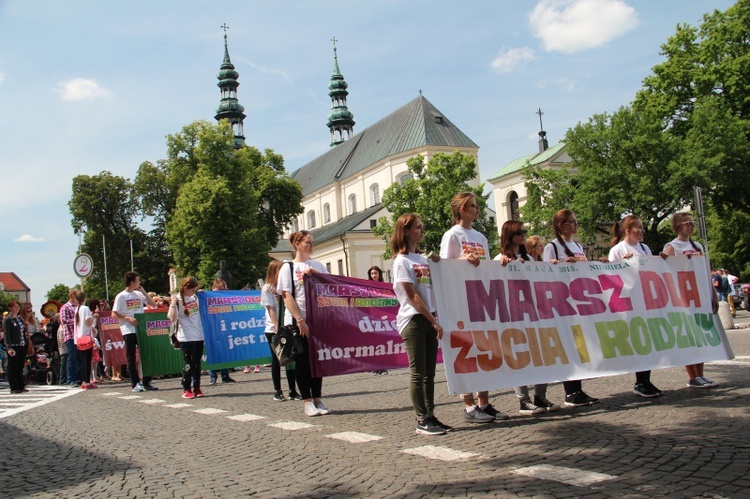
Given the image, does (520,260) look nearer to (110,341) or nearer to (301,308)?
(301,308)

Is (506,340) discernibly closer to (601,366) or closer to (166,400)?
(601,366)

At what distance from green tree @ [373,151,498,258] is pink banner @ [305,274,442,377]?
4233cm

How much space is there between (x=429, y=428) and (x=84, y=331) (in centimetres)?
1082

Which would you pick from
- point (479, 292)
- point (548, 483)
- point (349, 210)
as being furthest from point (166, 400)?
point (349, 210)

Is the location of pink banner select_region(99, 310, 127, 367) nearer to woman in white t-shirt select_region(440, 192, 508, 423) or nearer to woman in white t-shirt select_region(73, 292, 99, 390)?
woman in white t-shirt select_region(73, 292, 99, 390)

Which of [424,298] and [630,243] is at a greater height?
[630,243]

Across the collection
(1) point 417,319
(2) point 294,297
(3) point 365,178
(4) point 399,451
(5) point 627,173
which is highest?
(3) point 365,178

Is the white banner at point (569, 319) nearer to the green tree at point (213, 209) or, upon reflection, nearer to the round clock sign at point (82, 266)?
the round clock sign at point (82, 266)

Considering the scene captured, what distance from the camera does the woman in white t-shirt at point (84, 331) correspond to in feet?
49.8

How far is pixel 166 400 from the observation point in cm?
1155

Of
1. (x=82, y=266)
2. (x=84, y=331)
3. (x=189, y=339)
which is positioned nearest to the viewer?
(x=189, y=339)

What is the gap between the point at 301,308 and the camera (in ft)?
29.5

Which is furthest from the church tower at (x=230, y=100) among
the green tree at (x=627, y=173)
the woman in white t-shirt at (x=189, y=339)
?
the woman in white t-shirt at (x=189, y=339)

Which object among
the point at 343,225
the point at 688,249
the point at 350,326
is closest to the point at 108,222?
the point at 343,225
